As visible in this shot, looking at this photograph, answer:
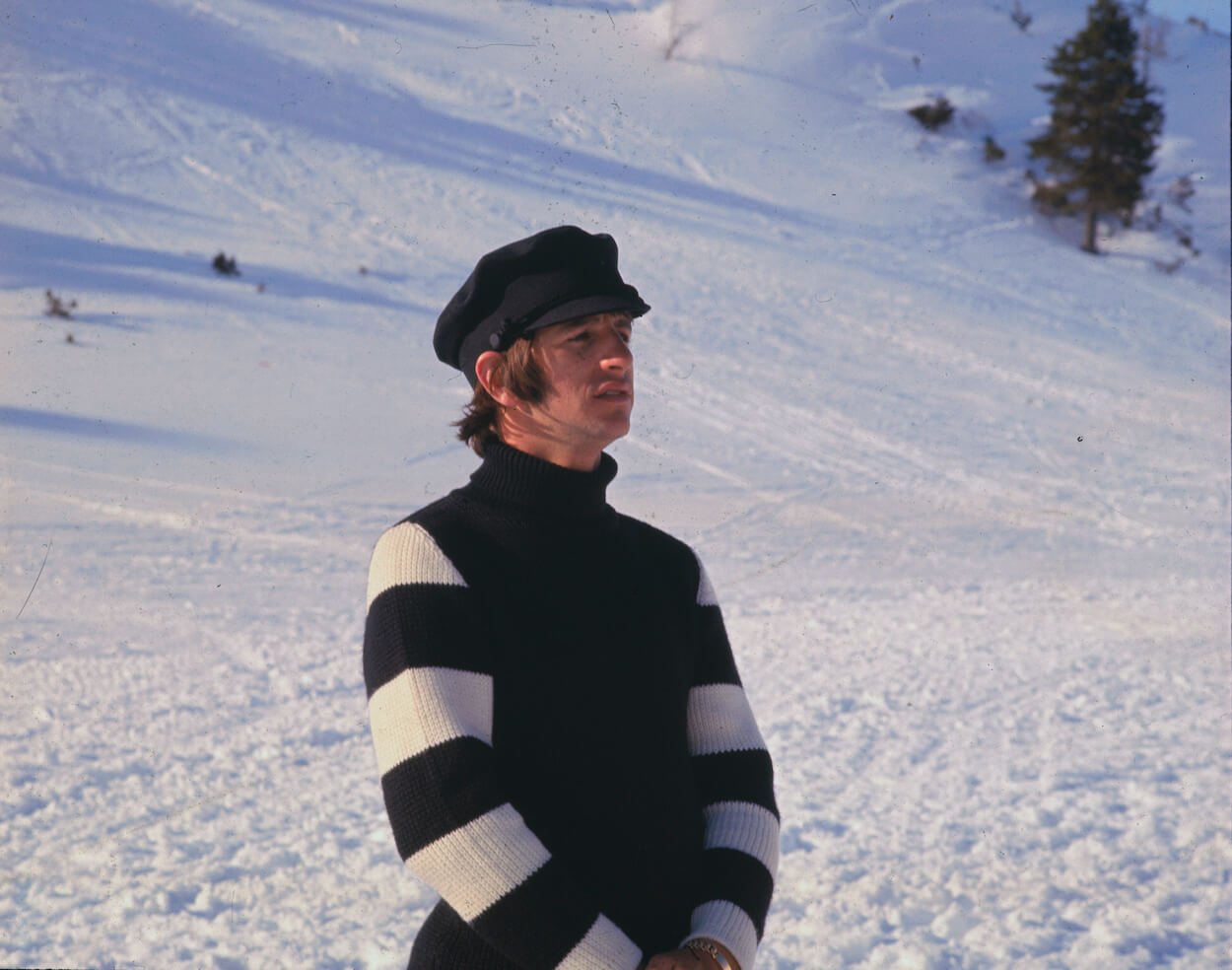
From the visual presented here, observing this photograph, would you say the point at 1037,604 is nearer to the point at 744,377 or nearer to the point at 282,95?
the point at 744,377

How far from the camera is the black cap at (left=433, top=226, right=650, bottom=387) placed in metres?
1.71

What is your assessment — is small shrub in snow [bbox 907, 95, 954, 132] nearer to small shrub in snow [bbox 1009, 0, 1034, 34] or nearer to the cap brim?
small shrub in snow [bbox 1009, 0, 1034, 34]

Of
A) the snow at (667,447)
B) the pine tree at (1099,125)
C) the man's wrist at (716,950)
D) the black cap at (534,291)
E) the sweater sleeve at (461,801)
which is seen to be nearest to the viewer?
the sweater sleeve at (461,801)

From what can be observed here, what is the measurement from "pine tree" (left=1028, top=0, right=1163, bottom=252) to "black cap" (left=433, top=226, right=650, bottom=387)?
60.2 ft

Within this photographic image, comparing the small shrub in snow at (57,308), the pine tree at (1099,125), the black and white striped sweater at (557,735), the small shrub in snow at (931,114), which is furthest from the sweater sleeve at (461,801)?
the small shrub in snow at (931,114)

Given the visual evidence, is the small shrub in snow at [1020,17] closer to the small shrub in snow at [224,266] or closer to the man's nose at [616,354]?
the small shrub in snow at [224,266]

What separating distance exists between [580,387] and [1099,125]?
1914cm

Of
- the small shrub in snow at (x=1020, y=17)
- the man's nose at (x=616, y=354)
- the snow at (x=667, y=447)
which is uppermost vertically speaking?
the small shrub in snow at (x=1020, y=17)

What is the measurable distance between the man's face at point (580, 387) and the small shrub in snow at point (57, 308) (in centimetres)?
967

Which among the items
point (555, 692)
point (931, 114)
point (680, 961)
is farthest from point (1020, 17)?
point (680, 961)

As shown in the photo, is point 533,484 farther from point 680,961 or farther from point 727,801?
point 680,961

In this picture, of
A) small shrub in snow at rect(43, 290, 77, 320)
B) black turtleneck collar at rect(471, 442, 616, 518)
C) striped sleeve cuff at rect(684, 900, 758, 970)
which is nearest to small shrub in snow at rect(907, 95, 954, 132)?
small shrub in snow at rect(43, 290, 77, 320)

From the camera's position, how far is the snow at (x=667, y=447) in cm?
389

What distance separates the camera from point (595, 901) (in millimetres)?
1599
